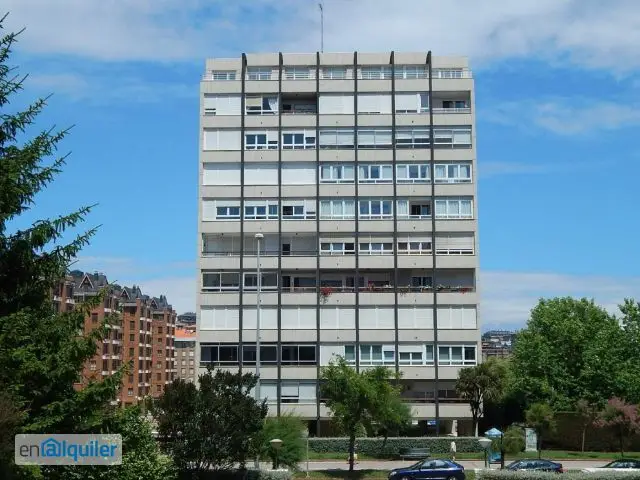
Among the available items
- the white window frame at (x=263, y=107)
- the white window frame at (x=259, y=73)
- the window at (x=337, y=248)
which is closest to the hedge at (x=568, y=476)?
the window at (x=337, y=248)

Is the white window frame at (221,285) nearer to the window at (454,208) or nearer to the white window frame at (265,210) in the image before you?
the white window frame at (265,210)

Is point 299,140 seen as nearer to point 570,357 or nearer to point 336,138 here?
point 336,138

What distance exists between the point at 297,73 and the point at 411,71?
387 inches

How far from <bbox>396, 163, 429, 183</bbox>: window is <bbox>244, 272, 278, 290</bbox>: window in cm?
1323

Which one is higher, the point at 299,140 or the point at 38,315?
the point at 299,140

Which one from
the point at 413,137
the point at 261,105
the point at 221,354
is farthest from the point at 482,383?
the point at 261,105

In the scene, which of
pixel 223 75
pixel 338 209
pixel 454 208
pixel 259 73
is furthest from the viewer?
pixel 223 75

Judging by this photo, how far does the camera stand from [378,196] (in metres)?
68.8

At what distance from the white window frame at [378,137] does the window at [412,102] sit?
6.99 ft

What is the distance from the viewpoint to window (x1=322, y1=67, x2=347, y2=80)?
232ft

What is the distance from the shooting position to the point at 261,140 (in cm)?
6950

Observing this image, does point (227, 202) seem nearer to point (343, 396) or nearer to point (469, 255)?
point (469, 255)

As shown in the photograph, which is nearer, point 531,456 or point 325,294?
point 531,456

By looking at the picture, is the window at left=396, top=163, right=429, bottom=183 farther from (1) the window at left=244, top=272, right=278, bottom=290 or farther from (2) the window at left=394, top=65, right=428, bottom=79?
(1) the window at left=244, top=272, right=278, bottom=290
